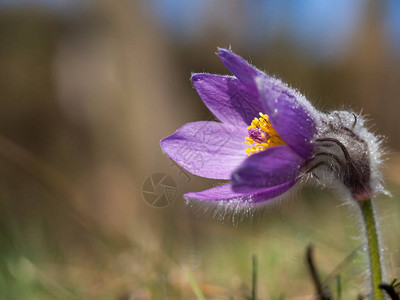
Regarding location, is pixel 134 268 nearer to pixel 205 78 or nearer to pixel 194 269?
pixel 194 269

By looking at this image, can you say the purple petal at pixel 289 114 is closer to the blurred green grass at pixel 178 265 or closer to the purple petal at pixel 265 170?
the purple petal at pixel 265 170

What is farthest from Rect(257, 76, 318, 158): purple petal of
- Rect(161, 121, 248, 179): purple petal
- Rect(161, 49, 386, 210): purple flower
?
Rect(161, 121, 248, 179): purple petal

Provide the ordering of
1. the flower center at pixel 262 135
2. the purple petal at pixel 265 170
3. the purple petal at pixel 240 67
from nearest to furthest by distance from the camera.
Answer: the purple petal at pixel 265 170, the purple petal at pixel 240 67, the flower center at pixel 262 135

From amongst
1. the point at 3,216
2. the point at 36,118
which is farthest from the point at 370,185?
the point at 36,118

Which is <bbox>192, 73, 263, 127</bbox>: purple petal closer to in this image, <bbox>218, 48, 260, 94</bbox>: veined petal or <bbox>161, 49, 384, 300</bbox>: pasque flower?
<bbox>161, 49, 384, 300</bbox>: pasque flower

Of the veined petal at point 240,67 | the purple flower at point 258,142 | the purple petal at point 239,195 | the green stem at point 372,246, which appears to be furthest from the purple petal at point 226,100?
the green stem at point 372,246

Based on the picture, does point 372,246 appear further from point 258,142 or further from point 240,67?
point 240,67

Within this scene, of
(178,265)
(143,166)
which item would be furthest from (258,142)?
(143,166)
